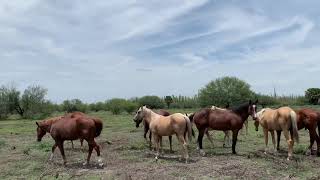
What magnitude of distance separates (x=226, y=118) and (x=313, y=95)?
160 ft

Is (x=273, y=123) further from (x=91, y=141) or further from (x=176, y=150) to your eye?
(x=91, y=141)

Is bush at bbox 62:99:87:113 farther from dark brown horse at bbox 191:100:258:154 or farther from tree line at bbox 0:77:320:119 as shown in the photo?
dark brown horse at bbox 191:100:258:154

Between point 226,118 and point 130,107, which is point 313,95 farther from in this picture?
point 226,118

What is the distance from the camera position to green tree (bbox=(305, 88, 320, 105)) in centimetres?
5759

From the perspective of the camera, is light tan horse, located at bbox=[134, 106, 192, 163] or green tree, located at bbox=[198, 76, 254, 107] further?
green tree, located at bbox=[198, 76, 254, 107]

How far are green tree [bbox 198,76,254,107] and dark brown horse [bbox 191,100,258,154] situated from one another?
39030 millimetres

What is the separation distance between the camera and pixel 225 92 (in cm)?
5472

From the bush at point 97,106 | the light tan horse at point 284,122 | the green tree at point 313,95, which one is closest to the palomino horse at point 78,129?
the light tan horse at point 284,122

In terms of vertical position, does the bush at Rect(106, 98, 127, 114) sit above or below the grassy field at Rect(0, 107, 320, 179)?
above

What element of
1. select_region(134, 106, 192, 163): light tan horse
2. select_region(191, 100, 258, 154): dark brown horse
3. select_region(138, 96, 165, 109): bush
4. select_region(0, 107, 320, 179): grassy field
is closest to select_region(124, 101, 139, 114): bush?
select_region(138, 96, 165, 109): bush

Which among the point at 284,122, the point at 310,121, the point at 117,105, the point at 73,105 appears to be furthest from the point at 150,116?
the point at 73,105

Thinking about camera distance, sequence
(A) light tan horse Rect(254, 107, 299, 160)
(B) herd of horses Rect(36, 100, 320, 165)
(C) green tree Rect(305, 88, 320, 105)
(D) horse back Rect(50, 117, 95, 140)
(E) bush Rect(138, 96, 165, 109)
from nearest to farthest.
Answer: (D) horse back Rect(50, 117, 95, 140) → (B) herd of horses Rect(36, 100, 320, 165) → (A) light tan horse Rect(254, 107, 299, 160) → (C) green tree Rect(305, 88, 320, 105) → (E) bush Rect(138, 96, 165, 109)

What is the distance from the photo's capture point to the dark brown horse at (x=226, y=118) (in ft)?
48.1

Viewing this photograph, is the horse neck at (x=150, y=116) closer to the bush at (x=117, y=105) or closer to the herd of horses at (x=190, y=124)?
the herd of horses at (x=190, y=124)
